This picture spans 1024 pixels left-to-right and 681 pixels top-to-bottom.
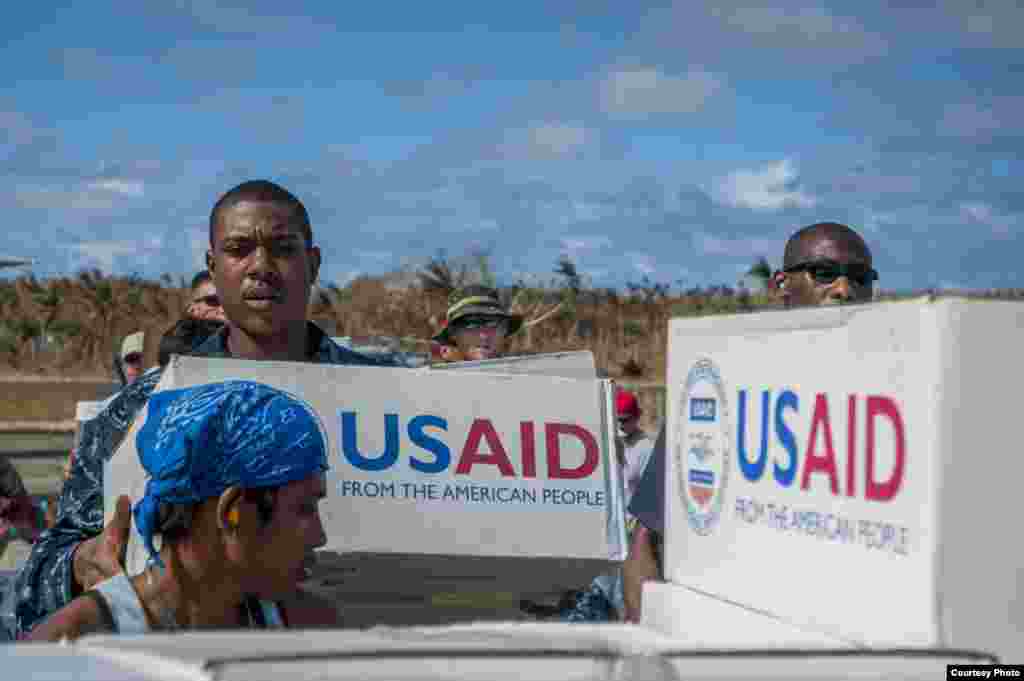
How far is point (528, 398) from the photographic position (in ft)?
12.2

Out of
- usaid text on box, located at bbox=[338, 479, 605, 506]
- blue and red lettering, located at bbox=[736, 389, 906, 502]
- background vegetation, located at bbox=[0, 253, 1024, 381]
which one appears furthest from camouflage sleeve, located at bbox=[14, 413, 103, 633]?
background vegetation, located at bbox=[0, 253, 1024, 381]

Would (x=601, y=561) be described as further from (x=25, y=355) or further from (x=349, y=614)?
(x=25, y=355)

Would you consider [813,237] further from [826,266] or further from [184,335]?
[184,335]

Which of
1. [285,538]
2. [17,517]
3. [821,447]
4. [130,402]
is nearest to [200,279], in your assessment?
[17,517]

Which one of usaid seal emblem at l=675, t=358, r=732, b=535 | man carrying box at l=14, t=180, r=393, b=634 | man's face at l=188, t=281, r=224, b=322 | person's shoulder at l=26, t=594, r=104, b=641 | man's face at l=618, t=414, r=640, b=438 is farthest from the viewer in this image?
man's face at l=618, t=414, r=640, b=438

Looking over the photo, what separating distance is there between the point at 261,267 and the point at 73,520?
0.93 m

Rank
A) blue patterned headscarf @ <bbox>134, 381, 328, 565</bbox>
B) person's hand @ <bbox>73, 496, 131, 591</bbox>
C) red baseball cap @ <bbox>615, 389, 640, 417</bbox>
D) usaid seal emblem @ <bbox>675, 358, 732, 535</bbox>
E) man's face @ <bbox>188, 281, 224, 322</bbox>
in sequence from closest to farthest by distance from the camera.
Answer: usaid seal emblem @ <bbox>675, 358, 732, 535</bbox>, blue patterned headscarf @ <bbox>134, 381, 328, 565</bbox>, person's hand @ <bbox>73, 496, 131, 591</bbox>, man's face @ <bbox>188, 281, 224, 322</bbox>, red baseball cap @ <bbox>615, 389, 640, 417</bbox>

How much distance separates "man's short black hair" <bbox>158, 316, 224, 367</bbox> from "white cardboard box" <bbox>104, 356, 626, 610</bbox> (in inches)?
94.6

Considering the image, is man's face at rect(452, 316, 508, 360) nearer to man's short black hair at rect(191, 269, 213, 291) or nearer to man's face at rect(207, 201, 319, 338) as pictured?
man's short black hair at rect(191, 269, 213, 291)

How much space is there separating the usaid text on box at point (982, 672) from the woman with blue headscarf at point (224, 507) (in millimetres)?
1245

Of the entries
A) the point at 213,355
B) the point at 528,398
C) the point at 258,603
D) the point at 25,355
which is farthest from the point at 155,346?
the point at 25,355

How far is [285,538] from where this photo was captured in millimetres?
2617

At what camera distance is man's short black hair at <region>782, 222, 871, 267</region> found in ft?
16.3

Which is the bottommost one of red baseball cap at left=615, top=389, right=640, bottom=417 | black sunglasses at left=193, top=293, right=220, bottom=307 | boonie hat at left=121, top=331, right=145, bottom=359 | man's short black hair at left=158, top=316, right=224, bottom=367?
red baseball cap at left=615, top=389, right=640, bottom=417
